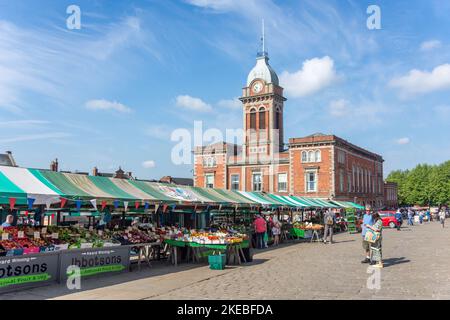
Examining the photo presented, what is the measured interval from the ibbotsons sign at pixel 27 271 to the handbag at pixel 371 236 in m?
A: 9.04

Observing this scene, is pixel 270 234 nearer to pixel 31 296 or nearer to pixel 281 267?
pixel 281 267

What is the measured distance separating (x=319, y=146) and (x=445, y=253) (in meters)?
36.2

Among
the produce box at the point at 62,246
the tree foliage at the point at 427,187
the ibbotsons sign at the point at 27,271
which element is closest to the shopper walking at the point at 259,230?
the produce box at the point at 62,246

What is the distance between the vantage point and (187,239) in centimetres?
1470

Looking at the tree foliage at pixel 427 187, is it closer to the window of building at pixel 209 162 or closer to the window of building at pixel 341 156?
the window of building at pixel 341 156

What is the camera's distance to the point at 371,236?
44.0ft

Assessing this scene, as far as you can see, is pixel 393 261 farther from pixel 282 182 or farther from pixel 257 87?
pixel 257 87

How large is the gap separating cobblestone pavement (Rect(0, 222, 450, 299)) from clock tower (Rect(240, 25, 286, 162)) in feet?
141

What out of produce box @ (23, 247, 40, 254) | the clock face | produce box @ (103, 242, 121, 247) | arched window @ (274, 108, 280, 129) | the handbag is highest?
the clock face

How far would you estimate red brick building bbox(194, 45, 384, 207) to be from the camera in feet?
172

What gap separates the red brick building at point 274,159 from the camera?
52.5m

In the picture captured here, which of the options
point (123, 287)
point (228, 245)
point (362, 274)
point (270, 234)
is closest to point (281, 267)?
point (228, 245)

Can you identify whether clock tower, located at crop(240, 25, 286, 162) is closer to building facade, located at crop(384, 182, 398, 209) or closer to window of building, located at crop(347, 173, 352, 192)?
window of building, located at crop(347, 173, 352, 192)

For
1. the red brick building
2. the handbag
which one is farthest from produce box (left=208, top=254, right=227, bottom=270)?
the red brick building
